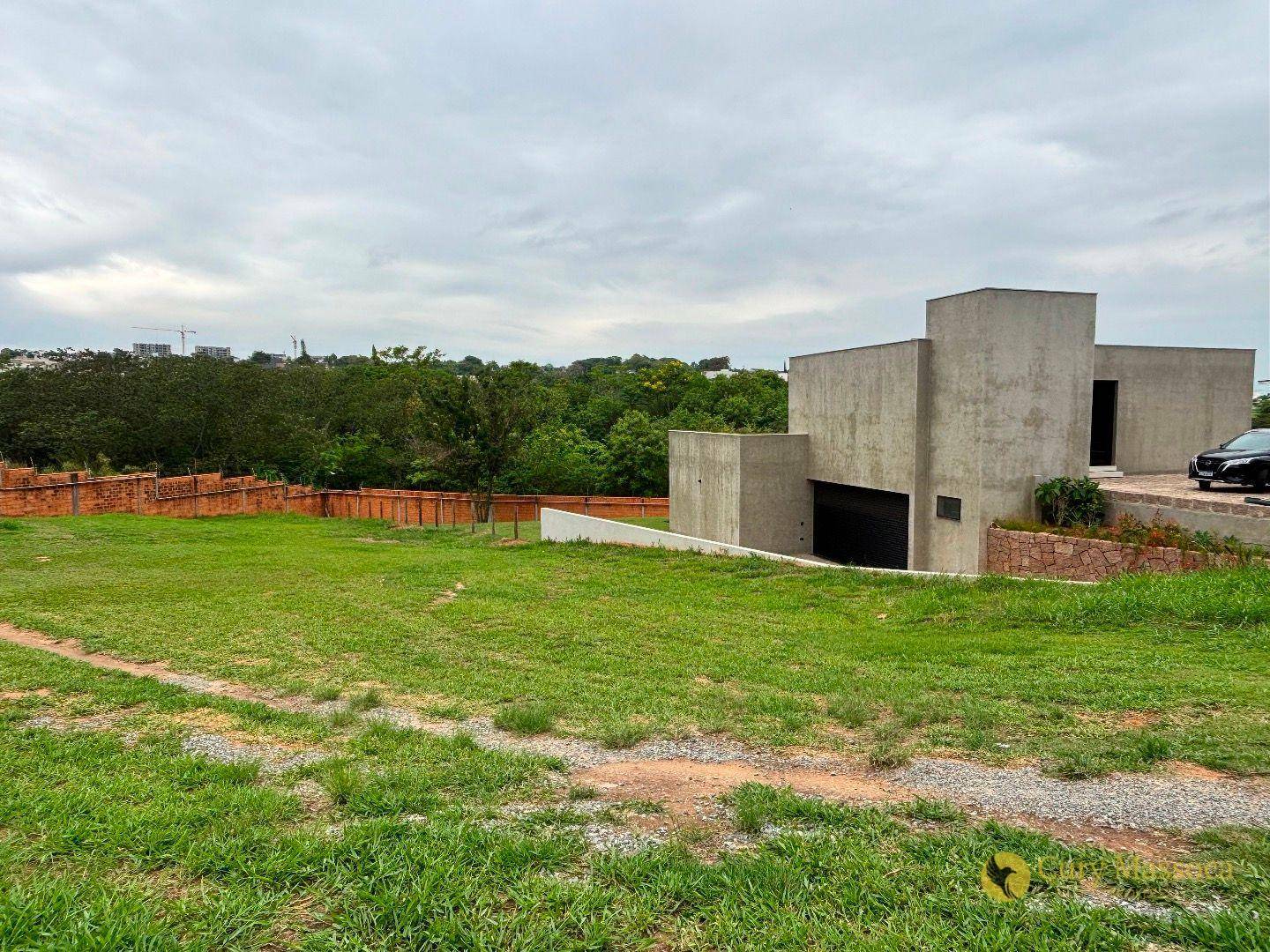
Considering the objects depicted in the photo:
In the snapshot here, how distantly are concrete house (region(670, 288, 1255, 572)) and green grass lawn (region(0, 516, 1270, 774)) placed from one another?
12.9 feet

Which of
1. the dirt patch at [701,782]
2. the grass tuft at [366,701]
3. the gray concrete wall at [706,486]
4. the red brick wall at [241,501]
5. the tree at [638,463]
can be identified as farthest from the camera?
the tree at [638,463]

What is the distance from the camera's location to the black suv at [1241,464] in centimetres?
1302

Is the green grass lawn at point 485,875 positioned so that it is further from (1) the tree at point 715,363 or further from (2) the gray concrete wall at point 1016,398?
(1) the tree at point 715,363

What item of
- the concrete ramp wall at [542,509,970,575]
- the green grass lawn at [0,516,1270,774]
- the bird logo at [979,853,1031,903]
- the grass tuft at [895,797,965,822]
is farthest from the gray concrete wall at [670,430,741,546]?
the bird logo at [979,853,1031,903]

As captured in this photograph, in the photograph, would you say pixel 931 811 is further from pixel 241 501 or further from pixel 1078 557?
pixel 241 501

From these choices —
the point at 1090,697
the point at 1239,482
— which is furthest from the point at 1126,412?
the point at 1090,697

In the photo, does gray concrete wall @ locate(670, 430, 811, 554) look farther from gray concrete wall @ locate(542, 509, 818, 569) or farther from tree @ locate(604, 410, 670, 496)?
tree @ locate(604, 410, 670, 496)

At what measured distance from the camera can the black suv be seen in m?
13.0

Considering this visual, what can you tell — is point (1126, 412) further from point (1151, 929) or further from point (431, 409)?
point (431, 409)

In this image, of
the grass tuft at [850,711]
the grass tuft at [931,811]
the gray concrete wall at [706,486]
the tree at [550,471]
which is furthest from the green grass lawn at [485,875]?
the tree at [550,471]

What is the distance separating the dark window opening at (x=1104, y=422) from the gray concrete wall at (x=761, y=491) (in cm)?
669

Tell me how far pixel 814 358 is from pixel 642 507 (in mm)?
12644

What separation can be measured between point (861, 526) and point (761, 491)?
269cm

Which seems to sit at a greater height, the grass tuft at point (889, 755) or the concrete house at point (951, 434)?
the concrete house at point (951, 434)
